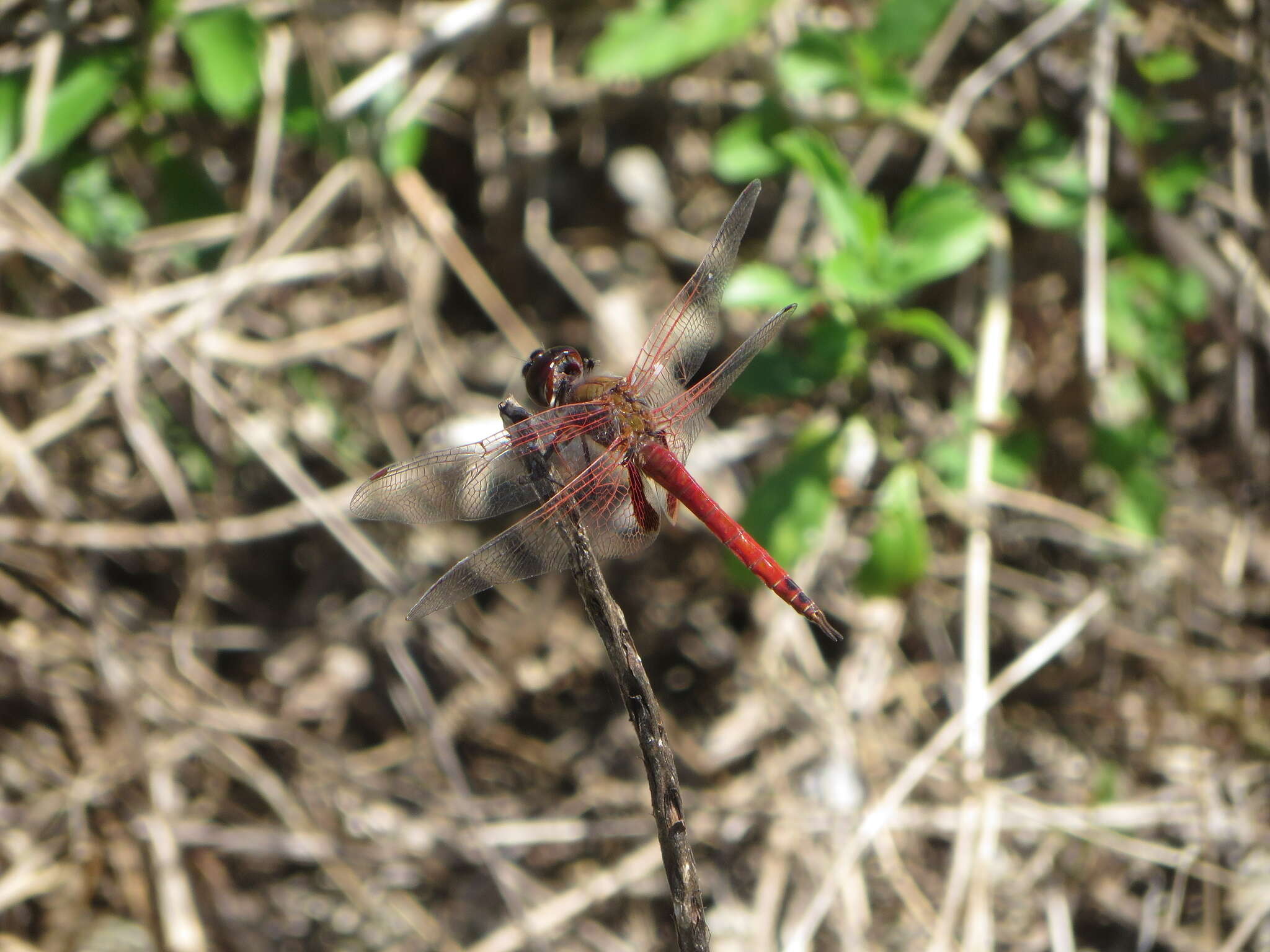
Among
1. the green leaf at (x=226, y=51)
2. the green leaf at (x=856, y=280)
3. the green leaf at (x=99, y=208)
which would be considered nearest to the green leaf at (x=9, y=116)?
the green leaf at (x=99, y=208)

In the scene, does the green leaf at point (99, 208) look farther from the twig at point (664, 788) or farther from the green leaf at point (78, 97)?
the twig at point (664, 788)

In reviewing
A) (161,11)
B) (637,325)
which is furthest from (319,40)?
(637,325)

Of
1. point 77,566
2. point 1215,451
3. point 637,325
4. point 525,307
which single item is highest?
point 525,307

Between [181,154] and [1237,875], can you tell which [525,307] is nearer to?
[181,154]

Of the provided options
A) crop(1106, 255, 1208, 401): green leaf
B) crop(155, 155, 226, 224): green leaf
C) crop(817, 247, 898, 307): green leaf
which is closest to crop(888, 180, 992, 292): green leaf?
crop(817, 247, 898, 307): green leaf

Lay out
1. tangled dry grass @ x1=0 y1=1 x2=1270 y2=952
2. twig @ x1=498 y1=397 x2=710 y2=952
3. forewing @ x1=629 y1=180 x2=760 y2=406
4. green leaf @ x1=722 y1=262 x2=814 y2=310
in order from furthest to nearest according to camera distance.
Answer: tangled dry grass @ x1=0 y1=1 x2=1270 y2=952, green leaf @ x1=722 y1=262 x2=814 y2=310, forewing @ x1=629 y1=180 x2=760 y2=406, twig @ x1=498 y1=397 x2=710 y2=952

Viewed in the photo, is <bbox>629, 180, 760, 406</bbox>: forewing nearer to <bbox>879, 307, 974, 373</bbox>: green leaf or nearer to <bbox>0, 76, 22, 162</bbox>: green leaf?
<bbox>879, 307, 974, 373</bbox>: green leaf

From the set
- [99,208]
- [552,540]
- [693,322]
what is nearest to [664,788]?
[552,540]
